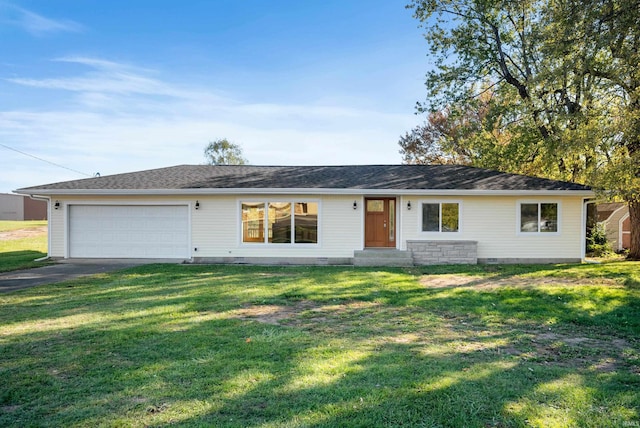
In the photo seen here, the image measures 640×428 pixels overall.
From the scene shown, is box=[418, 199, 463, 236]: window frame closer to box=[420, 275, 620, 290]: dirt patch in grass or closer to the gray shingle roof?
the gray shingle roof

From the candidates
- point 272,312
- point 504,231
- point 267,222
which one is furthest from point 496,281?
point 267,222

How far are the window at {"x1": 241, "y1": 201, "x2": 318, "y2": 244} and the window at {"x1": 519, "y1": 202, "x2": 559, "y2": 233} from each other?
282 inches

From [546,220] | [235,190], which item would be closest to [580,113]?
[546,220]

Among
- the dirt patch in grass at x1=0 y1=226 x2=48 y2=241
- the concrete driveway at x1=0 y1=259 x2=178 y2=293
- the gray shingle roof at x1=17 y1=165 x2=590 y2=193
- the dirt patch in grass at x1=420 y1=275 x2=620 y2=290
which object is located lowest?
the concrete driveway at x1=0 y1=259 x2=178 y2=293

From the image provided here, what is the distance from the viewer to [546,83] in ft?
36.4

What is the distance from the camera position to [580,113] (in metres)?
11.8

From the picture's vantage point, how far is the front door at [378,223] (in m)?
13.4

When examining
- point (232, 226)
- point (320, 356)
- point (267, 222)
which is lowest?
point (320, 356)

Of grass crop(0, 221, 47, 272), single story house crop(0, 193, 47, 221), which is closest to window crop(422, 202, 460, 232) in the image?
grass crop(0, 221, 47, 272)

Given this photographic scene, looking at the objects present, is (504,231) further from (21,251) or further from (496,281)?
(21,251)

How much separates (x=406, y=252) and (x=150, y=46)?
1425 centimetres

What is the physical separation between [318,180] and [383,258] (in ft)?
12.0

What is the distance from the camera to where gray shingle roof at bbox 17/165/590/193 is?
12.4 metres

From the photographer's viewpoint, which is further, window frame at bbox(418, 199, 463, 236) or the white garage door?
the white garage door
